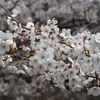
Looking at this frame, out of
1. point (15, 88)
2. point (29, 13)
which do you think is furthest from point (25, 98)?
point (29, 13)

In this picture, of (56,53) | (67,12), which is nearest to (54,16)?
(67,12)

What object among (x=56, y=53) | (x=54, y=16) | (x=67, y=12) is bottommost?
(x=56, y=53)

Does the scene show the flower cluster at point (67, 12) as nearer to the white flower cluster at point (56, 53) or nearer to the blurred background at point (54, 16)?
the blurred background at point (54, 16)

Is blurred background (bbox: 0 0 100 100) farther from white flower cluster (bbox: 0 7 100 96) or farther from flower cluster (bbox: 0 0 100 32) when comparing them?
white flower cluster (bbox: 0 7 100 96)

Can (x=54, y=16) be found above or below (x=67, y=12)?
above

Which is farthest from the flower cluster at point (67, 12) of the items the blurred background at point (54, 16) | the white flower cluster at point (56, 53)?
the white flower cluster at point (56, 53)

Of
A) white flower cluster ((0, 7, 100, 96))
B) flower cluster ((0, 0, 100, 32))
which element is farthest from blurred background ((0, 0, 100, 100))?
white flower cluster ((0, 7, 100, 96))

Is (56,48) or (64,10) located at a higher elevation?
(64,10)

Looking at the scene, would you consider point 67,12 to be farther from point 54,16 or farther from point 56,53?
point 56,53

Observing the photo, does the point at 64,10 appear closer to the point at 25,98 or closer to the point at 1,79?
the point at 1,79
